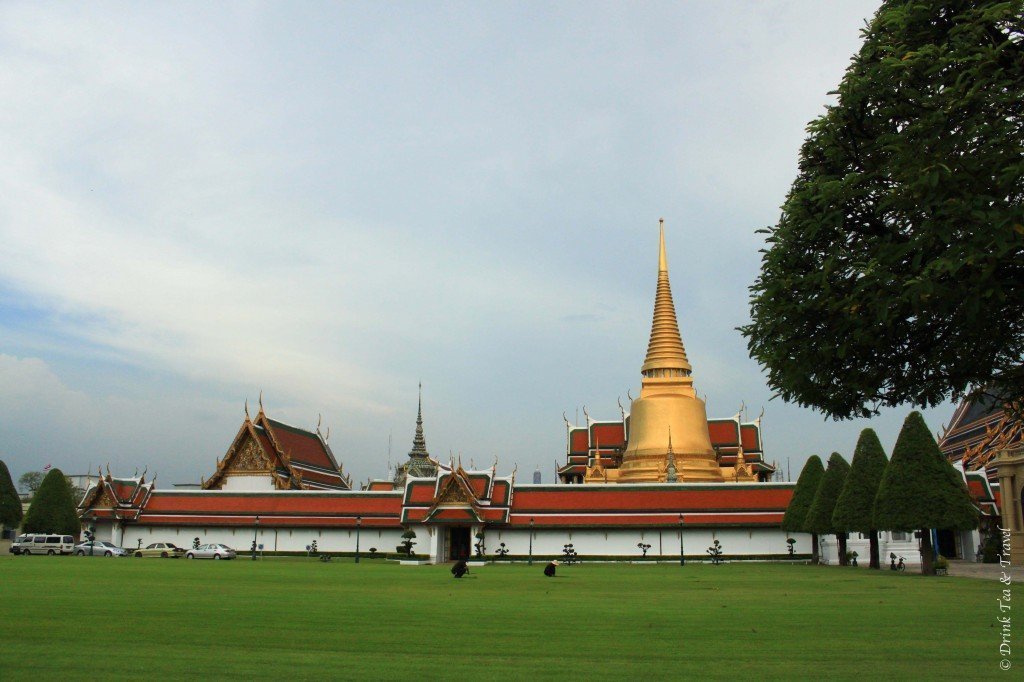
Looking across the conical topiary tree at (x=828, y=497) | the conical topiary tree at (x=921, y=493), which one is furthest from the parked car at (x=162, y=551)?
the conical topiary tree at (x=921, y=493)

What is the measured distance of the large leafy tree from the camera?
1084 centimetres

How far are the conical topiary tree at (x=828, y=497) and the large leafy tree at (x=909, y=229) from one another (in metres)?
25.4

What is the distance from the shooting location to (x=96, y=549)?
49812 millimetres

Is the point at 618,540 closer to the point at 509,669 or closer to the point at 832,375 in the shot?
the point at 832,375

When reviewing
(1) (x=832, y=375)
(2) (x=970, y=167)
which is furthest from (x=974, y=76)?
(1) (x=832, y=375)

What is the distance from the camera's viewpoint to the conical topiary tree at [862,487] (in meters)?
35.4

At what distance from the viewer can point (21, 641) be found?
1030 centimetres

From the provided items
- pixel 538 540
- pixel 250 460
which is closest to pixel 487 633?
pixel 538 540

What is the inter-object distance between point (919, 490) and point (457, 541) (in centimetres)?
2621

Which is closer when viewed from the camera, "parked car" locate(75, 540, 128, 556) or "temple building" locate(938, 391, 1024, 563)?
"temple building" locate(938, 391, 1024, 563)

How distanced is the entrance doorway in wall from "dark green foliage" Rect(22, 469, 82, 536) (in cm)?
2209

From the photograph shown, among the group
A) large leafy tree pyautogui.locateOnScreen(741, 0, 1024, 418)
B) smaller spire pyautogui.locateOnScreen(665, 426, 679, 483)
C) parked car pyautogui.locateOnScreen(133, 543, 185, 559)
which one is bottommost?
parked car pyautogui.locateOnScreen(133, 543, 185, 559)

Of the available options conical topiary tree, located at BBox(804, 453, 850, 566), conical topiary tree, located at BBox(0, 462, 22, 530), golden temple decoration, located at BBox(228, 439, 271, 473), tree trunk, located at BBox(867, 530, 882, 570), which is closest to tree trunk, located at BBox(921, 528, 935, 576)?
tree trunk, located at BBox(867, 530, 882, 570)

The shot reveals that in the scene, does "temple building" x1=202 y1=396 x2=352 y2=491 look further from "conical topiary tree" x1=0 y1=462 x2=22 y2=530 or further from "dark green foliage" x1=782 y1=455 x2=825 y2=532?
"dark green foliage" x1=782 y1=455 x2=825 y2=532
